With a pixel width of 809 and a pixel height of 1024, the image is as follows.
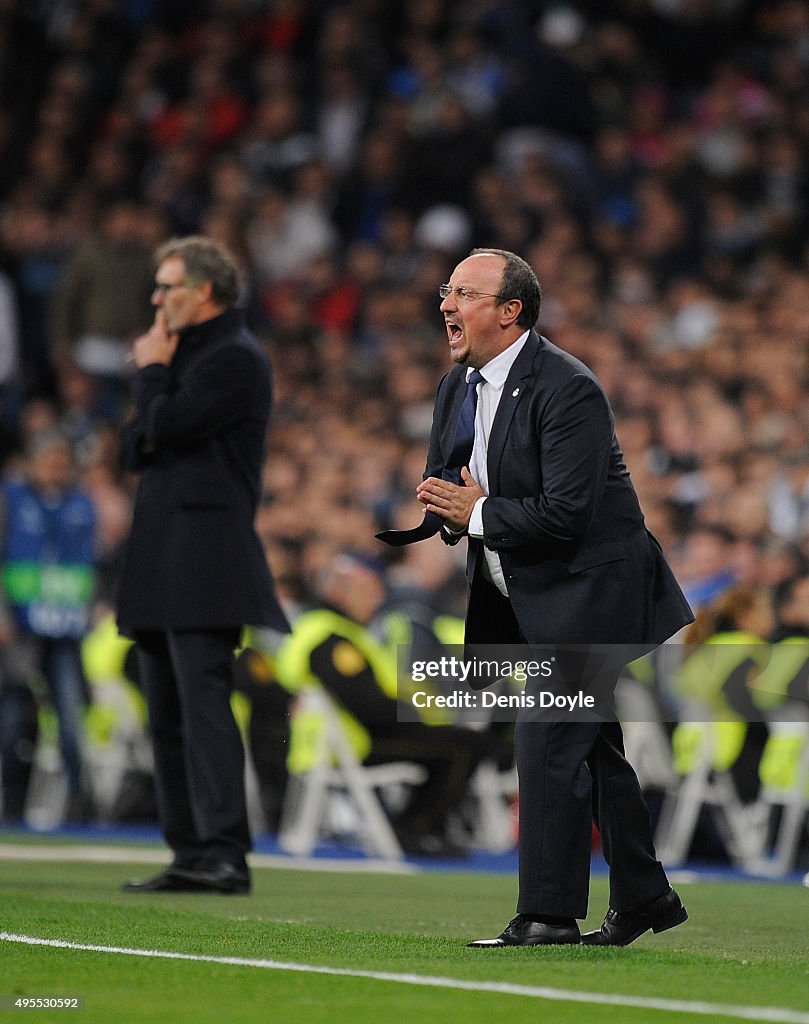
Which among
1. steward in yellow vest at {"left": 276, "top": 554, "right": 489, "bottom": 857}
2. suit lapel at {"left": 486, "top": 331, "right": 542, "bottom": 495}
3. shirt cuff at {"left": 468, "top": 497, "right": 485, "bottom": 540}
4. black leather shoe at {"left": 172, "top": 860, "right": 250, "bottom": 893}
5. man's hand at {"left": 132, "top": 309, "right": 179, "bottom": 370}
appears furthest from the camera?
steward in yellow vest at {"left": 276, "top": 554, "right": 489, "bottom": 857}

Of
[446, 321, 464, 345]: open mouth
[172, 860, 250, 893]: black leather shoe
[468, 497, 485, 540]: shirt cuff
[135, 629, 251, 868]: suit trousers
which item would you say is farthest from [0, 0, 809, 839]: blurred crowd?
[468, 497, 485, 540]: shirt cuff

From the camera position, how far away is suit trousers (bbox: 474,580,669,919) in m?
5.74

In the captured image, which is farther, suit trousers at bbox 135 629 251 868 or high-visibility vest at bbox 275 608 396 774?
high-visibility vest at bbox 275 608 396 774

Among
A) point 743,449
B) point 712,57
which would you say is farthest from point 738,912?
point 712,57

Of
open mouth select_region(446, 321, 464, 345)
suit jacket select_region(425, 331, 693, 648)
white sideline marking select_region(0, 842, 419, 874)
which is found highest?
open mouth select_region(446, 321, 464, 345)

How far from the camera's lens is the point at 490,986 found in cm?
491

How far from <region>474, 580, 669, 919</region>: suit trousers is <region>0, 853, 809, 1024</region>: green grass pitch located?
163 millimetres

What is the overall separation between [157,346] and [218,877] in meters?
2.00

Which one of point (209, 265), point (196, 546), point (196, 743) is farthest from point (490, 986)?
point (209, 265)

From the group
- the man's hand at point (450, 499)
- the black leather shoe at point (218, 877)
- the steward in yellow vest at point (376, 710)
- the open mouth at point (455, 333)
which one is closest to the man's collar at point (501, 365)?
the open mouth at point (455, 333)

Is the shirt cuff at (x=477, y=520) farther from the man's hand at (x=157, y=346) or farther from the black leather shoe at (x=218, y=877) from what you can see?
the man's hand at (x=157, y=346)

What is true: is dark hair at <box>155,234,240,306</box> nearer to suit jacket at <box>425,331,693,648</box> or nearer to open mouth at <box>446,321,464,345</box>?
open mouth at <box>446,321,464,345</box>

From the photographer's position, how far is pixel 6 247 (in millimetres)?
16422

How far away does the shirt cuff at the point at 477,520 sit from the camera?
585 centimetres
